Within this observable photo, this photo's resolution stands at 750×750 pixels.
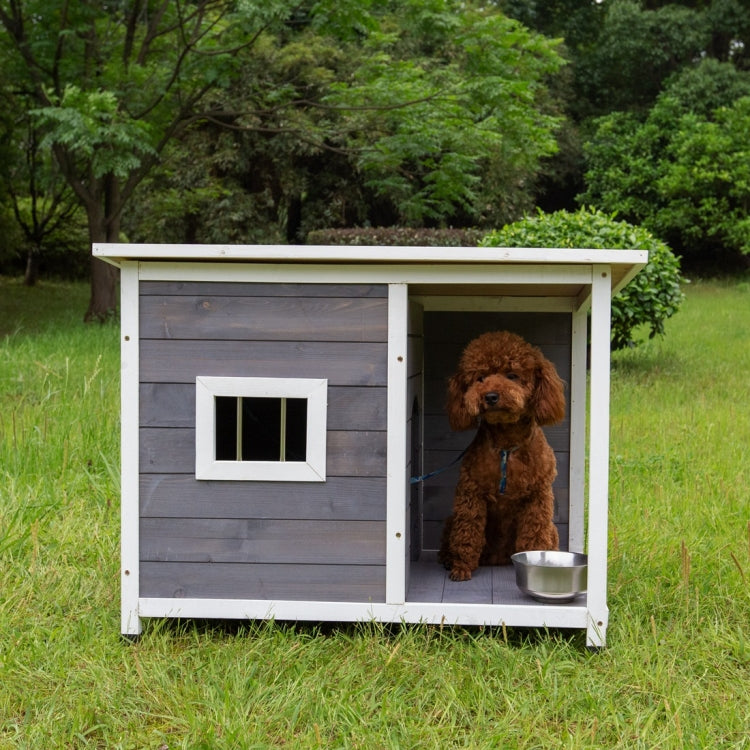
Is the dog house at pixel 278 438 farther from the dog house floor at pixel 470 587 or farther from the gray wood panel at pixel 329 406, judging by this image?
the dog house floor at pixel 470 587

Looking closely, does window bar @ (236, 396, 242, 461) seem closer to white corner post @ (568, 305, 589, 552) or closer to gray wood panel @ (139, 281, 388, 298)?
gray wood panel @ (139, 281, 388, 298)

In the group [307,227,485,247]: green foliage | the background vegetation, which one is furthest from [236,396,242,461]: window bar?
[307,227,485,247]: green foliage

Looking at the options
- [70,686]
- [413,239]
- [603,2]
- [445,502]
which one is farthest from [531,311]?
[603,2]

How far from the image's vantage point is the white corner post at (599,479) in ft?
9.63

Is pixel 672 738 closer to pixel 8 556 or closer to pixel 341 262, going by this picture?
pixel 341 262

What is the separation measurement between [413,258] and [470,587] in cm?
125

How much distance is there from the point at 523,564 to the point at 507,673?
0.44m

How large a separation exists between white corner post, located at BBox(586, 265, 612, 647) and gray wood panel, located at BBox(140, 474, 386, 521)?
688 mm

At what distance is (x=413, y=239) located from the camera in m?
13.5

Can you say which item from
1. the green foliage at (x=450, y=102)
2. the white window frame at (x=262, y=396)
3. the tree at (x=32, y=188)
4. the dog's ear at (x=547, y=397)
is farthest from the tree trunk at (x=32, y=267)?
the dog's ear at (x=547, y=397)

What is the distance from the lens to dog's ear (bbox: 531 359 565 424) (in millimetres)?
3172

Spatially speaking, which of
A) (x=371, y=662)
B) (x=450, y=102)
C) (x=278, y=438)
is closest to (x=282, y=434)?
(x=278, y=438)

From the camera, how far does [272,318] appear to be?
3018mm

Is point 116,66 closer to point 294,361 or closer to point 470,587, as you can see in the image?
point 294,361
